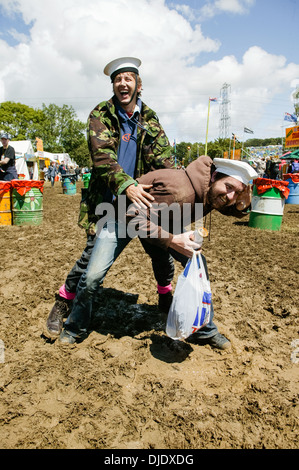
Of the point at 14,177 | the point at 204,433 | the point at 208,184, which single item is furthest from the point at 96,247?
the point at 14,177

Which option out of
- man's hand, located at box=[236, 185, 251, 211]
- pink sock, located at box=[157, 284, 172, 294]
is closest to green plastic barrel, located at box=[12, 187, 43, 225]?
pink sock, located at box=[157, 284, 172, 294]

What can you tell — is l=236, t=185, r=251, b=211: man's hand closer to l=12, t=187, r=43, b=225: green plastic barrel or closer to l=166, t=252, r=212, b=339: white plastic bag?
l=166, t=252, r=212, b=339: white plastic bag

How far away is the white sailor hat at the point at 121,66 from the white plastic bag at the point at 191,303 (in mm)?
1423

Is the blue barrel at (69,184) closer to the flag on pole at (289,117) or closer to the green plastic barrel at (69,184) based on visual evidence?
the green plastic barrel at (69,184)

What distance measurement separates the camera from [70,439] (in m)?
1.76

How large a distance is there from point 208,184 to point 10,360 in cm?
195

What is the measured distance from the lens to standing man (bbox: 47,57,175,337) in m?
2.25

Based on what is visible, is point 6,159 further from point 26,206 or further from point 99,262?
point 99,262

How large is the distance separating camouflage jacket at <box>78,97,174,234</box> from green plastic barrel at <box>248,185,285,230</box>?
16.4 feet

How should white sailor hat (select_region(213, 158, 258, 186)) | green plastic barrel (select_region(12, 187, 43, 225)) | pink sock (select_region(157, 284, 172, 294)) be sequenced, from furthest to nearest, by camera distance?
green plastic barrel (select_region(12, 187, 43, 225)) → pink sock (select_region(157, 284, 172, 294)) → white sailor hat (select_region(213, 158, 258, 186))

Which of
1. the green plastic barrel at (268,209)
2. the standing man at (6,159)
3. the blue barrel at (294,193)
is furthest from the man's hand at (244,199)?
the blue barrel at (294,193)

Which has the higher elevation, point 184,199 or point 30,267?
point 184,199

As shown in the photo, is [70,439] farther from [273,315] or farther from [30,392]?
[273,315]

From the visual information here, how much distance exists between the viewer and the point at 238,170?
2123mm
